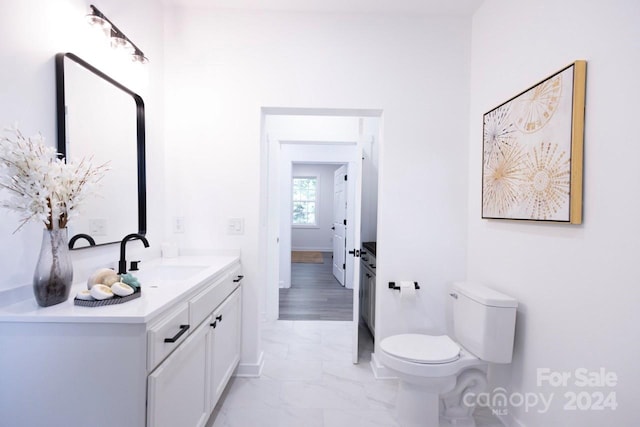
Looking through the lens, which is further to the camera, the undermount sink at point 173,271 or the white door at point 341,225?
the white door at point 341,225

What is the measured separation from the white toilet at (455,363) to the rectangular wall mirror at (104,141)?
1748mm

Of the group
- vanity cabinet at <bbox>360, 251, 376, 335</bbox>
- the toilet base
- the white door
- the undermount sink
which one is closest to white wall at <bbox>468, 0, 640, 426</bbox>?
the toilet base

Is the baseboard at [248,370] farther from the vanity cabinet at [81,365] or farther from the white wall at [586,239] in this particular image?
the white wall at [586,239]

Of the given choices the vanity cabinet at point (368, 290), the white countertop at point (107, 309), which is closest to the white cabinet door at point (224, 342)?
the white countertop at point (107, 309)

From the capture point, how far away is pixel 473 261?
7.15 feet

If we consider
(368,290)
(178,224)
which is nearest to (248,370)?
(178,224)

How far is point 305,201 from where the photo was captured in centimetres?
838

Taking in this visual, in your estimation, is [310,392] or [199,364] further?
[310,392]

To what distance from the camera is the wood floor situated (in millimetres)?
3574

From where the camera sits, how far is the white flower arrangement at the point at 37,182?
0.94 m

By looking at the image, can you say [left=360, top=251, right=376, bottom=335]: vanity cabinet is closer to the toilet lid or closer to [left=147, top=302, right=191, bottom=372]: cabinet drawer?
the toilet lid

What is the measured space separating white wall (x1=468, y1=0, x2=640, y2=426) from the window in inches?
258

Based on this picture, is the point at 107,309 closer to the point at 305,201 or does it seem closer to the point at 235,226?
the point at 235,226

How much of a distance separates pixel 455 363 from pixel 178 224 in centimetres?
209
